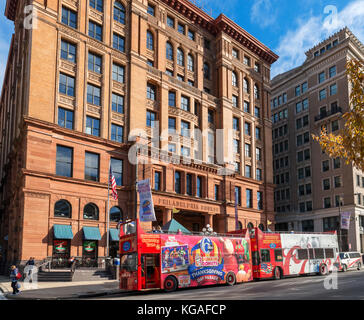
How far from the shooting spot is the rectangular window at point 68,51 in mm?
37122

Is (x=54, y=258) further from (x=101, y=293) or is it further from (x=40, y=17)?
(x=40, y=17)

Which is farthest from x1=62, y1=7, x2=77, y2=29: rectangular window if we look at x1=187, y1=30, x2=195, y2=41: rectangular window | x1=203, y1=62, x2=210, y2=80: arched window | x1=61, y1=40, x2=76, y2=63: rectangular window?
x1=203, y1=62, x2=210, y2=80: arched window

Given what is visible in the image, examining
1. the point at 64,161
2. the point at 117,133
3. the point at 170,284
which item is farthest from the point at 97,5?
the point at 170,284

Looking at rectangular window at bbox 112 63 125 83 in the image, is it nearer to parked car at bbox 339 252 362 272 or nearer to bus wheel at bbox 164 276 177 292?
bus wheel at bbox 164 276 177 292

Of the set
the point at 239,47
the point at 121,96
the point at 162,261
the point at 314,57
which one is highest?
the point at 314,57

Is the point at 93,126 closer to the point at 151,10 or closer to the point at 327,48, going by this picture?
the point at 151,10

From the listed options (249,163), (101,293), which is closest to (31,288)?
(101,293)

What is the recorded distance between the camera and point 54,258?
107 ft

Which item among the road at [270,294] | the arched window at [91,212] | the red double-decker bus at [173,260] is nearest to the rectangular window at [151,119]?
the arched window at [91,212]

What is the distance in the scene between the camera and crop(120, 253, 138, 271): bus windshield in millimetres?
22237

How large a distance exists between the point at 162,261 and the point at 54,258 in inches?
550

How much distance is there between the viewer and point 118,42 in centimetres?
4212

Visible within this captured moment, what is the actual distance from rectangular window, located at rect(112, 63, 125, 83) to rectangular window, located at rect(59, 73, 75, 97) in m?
5.12
